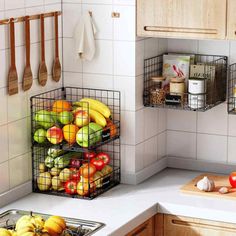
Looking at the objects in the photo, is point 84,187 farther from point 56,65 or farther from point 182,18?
point 182,18

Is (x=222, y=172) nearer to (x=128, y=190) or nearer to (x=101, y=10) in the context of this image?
(x=128, y=190)

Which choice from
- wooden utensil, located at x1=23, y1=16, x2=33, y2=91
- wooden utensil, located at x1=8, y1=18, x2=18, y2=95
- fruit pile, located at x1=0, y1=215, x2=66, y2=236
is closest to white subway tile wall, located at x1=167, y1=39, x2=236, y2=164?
wooden utensil, located at x1=23, y1=16, x2=33, y2=91

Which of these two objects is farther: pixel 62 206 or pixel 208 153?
pixel 208 153

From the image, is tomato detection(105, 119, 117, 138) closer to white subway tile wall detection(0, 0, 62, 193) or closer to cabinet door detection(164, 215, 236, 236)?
white subway tile wall detection(0, 0, 62, 193)

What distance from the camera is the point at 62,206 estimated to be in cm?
316

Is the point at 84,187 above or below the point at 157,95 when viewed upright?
below

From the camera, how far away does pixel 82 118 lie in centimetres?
326

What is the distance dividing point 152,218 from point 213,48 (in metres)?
0.95

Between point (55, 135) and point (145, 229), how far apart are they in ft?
1.96

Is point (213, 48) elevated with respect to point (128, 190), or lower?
elevated

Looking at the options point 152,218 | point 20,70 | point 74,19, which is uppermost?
point 74,19

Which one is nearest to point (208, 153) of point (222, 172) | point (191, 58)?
point (222, 172)

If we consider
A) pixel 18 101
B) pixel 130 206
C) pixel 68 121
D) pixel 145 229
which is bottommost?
pixel 145 229

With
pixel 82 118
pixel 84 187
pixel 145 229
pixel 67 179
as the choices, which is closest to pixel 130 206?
pixel 145 229
